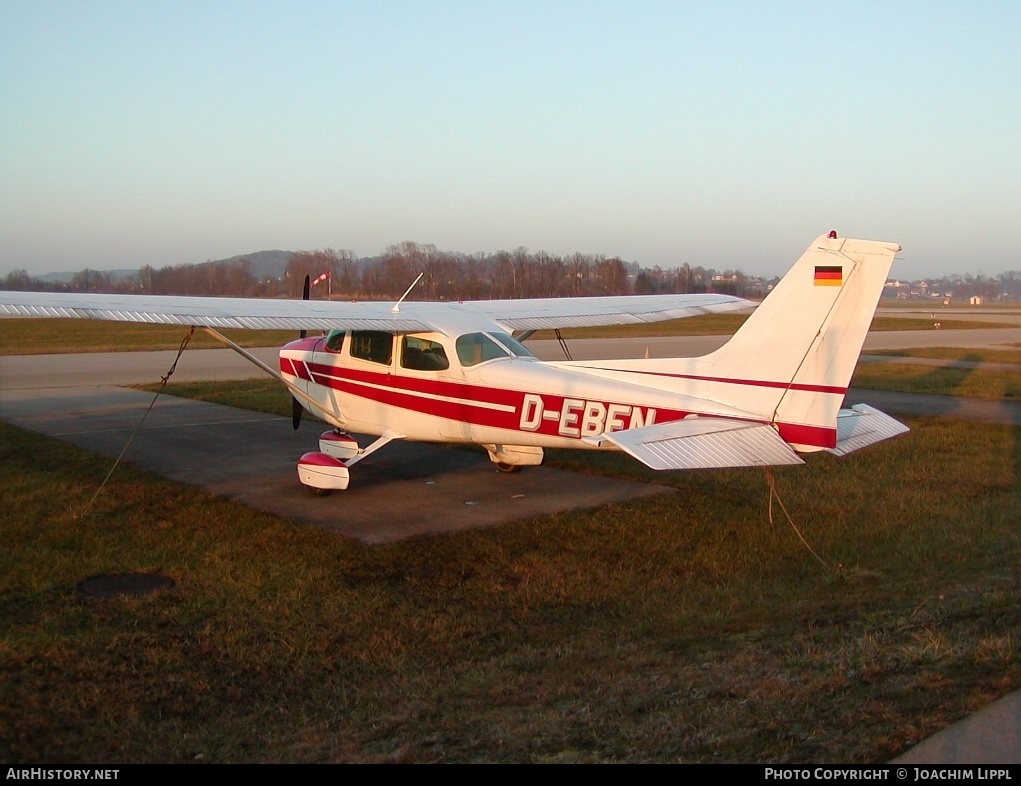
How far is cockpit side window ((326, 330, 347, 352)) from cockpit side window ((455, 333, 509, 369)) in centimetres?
177

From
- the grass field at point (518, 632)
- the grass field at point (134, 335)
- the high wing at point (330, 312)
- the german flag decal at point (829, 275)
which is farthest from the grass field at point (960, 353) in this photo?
the german flag decal at point (829, 275)

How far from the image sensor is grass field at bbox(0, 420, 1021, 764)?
4438 millimetres

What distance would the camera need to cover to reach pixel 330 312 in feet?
35.5

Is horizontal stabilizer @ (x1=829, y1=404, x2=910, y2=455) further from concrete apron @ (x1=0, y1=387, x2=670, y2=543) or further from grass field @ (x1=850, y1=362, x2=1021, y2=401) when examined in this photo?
grass field @ (x1=850, y1=362, x2=1021, y2=401)

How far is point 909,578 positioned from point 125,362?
78.8ft

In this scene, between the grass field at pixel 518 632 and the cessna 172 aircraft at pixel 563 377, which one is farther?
the cessna 172 aircraft at pixel 563 377

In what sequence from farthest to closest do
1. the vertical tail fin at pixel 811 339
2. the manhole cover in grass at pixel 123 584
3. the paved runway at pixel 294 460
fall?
the paved runway at pixel 294 460 → the vertical tail fin at pixel 811 339 → the manhole cover in grass at pixel 123 584

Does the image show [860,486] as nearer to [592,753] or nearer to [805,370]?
[805,370]

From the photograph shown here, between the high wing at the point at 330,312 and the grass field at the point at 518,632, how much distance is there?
1994 mm

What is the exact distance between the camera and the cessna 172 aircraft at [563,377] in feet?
26.1

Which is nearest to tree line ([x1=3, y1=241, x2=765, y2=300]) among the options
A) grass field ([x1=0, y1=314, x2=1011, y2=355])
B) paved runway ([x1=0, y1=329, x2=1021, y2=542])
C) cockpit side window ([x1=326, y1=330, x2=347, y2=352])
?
grass field ([x1=0, y1=314, x2=1011, y2=355])

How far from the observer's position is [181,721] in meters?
4.89

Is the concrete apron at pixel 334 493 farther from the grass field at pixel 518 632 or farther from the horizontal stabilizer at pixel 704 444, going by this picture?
the horizontal stabilizer at pixel 704 444

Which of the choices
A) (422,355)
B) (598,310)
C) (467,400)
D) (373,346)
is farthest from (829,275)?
(598,310)
